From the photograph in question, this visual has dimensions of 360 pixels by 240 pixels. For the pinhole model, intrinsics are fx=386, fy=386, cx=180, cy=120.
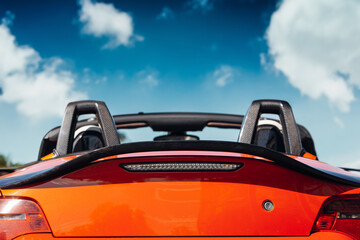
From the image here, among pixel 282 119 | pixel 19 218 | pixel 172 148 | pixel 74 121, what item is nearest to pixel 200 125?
pixel 282 119

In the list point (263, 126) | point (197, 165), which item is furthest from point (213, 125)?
point (197, 165)

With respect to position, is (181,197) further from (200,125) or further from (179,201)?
(200,125)

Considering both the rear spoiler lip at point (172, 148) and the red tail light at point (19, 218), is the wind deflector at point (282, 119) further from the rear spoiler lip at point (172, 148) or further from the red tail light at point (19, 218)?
the red tail light at point (19, 218)

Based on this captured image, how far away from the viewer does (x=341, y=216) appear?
1610 millimetres

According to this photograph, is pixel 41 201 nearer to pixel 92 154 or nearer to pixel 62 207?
pixel 62 207

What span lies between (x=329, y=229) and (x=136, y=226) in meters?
0.79

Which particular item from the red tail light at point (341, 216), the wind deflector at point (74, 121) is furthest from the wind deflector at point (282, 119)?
the red tail light at point (341, 216)

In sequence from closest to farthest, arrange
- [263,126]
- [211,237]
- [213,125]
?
1. [211,237]
2. [263,126]
3. [213,125]

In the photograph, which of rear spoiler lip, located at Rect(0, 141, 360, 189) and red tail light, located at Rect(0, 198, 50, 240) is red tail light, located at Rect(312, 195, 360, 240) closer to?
rear spoiler lip, located at Rect(0, 141, 360, 189)

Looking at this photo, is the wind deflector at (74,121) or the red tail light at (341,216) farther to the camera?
Answer: the wind deflector at (74,121)

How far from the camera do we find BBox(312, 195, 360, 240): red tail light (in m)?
1.60

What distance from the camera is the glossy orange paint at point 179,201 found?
1.53 meters

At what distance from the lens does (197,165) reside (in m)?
1.62

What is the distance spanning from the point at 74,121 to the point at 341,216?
1.98 metres
